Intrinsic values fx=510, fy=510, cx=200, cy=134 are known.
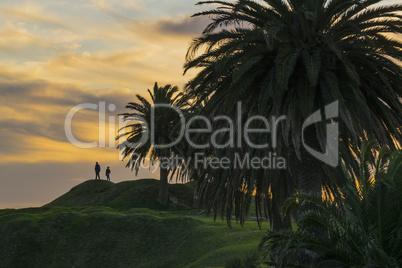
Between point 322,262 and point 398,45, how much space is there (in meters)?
11.6

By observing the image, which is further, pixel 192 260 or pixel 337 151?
pixel 192 260

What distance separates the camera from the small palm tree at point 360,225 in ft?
47.4

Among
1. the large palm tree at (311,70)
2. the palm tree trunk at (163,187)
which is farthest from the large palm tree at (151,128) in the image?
the large palm tree at (311,70)

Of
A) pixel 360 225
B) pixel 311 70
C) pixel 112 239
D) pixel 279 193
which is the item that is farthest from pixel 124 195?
pixel 360 225

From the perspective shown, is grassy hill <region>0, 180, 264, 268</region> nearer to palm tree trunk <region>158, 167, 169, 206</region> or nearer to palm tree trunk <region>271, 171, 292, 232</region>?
palm tree trunk <region>271, 171, 292, 232</region>

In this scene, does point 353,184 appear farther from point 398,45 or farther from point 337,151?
point 398,45

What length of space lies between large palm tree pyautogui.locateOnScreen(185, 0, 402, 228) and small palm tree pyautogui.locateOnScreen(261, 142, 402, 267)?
4.00m

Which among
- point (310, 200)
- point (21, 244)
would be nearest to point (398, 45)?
point (310, 200)

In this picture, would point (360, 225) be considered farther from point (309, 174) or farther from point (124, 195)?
point (124, 195)

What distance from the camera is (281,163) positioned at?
21.1 m

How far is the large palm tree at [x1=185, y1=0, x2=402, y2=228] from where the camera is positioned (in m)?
19.6

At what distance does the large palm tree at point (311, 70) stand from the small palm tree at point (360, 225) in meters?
4.00

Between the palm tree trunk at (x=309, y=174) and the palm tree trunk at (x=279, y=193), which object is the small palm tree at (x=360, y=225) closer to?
the palm tree trunk at (x=279, y=193)

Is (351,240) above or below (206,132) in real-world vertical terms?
below
